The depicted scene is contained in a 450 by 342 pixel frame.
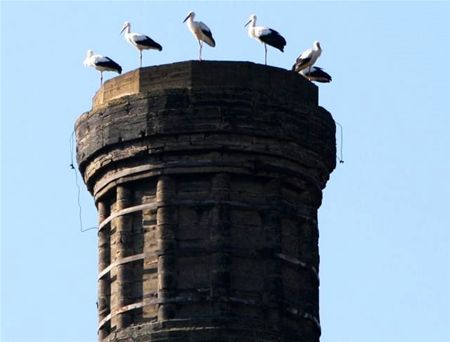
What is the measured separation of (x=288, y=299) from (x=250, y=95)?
531 cm

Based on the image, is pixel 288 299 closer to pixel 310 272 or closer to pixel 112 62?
pixel 310 272

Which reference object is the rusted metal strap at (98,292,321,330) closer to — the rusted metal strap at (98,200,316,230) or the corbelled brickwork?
the corbelled brickwork

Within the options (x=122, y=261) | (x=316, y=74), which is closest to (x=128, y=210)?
(x=122, y=261)

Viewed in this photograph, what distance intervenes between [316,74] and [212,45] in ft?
9.59

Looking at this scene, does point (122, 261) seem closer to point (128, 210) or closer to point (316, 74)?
point (128, 210)

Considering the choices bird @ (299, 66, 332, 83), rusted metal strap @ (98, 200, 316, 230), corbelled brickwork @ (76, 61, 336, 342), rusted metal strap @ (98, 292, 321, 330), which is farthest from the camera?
bird @ (299, 66, 332, 83)

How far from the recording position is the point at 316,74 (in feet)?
387

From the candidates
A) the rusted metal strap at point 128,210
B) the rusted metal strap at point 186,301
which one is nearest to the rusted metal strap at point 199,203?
the rusted metal strap at point 128,210

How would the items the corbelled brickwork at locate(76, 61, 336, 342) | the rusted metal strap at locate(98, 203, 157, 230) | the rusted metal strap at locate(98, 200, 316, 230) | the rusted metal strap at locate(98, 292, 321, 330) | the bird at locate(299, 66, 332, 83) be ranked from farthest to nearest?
the bird at locate(299, 66, 332, 83), the rusted metal strap at locate(98, 203, 157, 230), the rusted metal strap at locate(98, 200, 316, 230), the corbelled brickwork at locate(76, 61, 336, 342), the rusted metal strap at locate(98, 292, 321, 330)

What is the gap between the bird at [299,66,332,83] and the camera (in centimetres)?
11781

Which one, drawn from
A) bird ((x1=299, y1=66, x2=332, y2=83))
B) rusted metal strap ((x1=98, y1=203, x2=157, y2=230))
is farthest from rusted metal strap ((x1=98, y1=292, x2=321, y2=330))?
bird ((x1=299, y1=66, x2=332, y2=83))

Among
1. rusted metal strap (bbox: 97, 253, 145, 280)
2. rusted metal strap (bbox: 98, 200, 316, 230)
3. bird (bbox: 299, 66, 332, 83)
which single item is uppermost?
bird (bbox: 299, 66, 332, 83)

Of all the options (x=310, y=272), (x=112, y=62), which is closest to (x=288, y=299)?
(x=310, y=272)

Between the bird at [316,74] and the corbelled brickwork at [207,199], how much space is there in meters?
1.89
